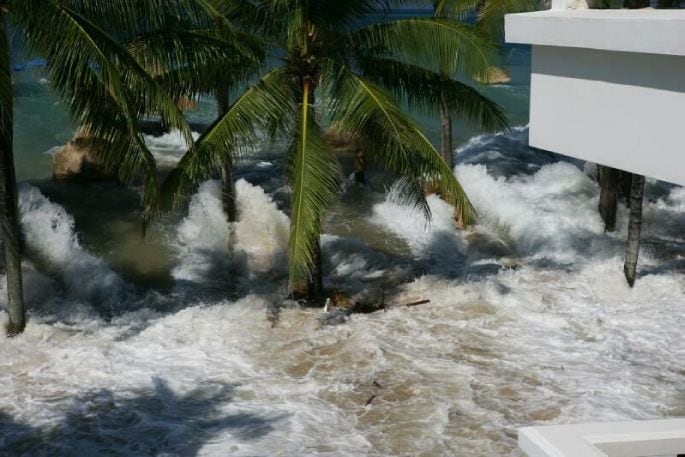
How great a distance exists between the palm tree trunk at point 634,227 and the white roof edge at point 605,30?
9046mm

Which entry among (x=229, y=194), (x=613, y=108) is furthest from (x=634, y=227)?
(x=613, y=108)

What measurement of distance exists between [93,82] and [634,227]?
7.96 meters

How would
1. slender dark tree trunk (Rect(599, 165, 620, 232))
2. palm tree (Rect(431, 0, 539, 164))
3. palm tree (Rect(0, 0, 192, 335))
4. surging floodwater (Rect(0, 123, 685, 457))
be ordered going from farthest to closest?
slender dark tree trunk (Rect(599, 165, 620, 232)), palm tree (Rect(431, 0, 539, 164)), palm tree (Rect(0, 0, 192, 335)), surging floodwater (Rect(0, 123, 685, 457))

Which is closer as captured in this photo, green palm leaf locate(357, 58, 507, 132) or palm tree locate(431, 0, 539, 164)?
green palm leaf locate(357, 58, 507, 132)

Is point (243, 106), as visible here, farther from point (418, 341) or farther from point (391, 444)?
point (391, 444)

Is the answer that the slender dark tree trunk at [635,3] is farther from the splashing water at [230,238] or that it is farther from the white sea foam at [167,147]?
the white sea foam at [167,147]

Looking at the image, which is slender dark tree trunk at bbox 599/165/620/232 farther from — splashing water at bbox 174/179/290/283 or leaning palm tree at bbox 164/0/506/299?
splashing water at bbox 174/179/290/283

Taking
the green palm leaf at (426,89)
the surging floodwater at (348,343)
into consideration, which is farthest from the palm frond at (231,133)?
the surging floodwater at (348,343)

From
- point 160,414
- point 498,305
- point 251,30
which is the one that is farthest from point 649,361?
point 251,30

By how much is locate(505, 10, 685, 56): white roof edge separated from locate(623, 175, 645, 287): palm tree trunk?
905cm

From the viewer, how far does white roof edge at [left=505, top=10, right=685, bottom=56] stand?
3816mm

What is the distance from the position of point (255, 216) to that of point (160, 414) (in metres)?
7.91

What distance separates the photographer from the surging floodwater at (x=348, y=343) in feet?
31.9

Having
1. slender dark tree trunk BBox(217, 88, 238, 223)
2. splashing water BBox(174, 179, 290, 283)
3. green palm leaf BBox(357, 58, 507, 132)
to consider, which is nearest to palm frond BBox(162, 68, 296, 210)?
green palm leaf BBox(357, 58, 507, 132)
